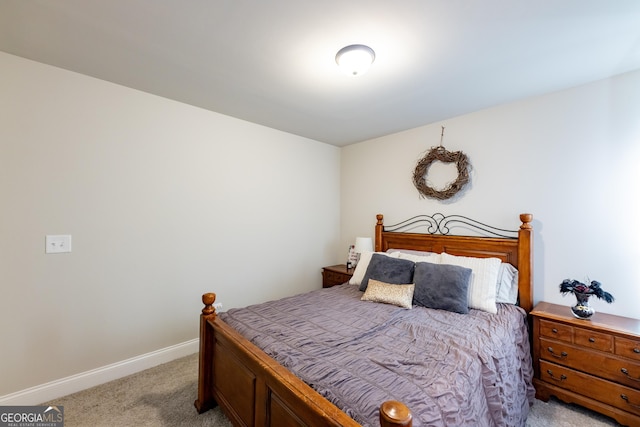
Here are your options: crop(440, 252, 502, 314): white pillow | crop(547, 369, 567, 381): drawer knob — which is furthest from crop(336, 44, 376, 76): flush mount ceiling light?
crop(547, 369, 567, 381): drawer knob

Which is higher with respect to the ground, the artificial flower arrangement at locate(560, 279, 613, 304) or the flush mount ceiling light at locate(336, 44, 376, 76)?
the flush mount ceiling light at locate(336, 44, 376, 76)

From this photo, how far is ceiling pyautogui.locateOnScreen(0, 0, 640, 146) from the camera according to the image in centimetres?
144

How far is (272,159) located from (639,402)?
367cm

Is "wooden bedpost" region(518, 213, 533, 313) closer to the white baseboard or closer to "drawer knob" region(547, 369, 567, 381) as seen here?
"drawer knob" region(547, 369, 567, 381)

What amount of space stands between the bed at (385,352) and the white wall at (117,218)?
95 centimetres

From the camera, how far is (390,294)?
226cm

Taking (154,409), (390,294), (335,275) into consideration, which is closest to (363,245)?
(335,275)

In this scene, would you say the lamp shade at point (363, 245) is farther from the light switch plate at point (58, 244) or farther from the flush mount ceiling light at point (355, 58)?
the light switch plate at point (58, 244)

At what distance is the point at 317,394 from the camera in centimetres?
111

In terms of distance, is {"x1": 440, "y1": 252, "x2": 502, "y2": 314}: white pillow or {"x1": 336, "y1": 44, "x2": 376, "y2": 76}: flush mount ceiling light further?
{"x1": 440, "y1": 252, "x2": 502, "y2": 314}: white pillow

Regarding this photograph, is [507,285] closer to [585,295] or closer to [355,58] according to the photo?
[585,295]

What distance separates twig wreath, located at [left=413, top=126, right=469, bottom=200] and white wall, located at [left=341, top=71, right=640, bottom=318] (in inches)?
3.4

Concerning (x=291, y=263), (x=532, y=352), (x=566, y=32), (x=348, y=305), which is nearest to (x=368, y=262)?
(x=348, y=305)

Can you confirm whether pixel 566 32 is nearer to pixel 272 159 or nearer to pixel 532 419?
pixel 532 419
